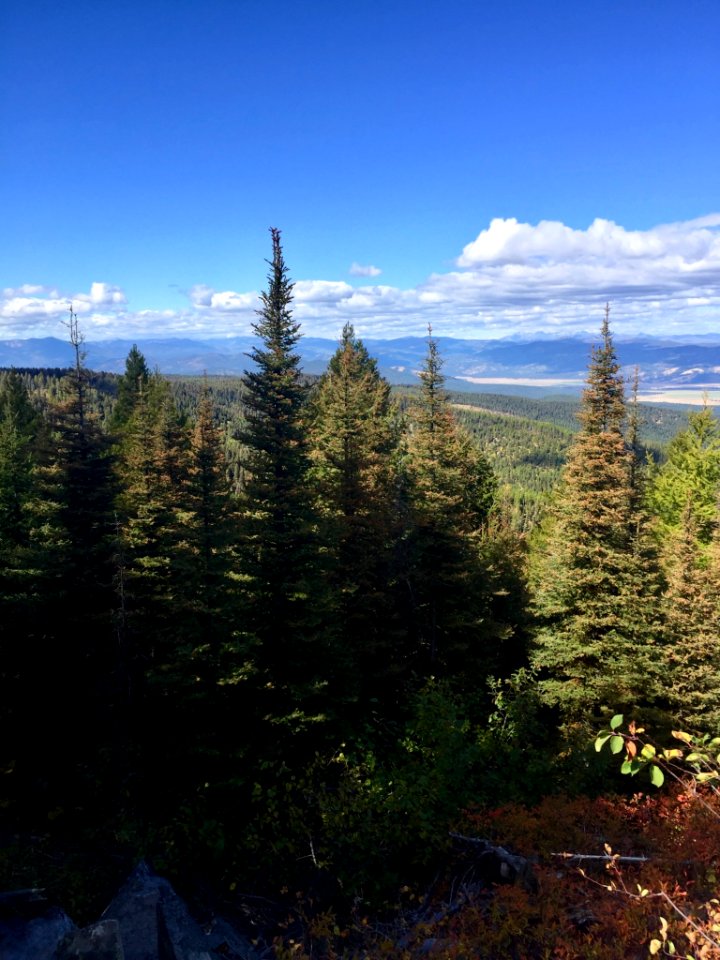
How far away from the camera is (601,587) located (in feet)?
70.7

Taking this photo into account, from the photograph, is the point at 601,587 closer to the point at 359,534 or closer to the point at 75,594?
the point at 359,534

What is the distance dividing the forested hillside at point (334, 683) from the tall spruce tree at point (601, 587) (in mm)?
108

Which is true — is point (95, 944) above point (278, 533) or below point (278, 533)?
below

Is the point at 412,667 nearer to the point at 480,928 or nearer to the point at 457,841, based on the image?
the point at 457,841

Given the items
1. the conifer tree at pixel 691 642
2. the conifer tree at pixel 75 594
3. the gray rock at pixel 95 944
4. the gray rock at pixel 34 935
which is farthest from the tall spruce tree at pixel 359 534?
the gray rock at pixel 95 944

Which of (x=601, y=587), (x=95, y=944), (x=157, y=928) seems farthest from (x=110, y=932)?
(x=601, y=587)

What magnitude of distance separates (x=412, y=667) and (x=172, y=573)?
1141 cm

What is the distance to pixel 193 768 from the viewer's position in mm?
16906

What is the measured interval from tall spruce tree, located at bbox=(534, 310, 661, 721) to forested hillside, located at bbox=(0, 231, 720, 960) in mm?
108

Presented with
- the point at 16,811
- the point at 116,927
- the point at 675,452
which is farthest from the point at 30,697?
the point at 675,452

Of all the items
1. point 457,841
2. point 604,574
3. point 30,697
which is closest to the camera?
point 457,841

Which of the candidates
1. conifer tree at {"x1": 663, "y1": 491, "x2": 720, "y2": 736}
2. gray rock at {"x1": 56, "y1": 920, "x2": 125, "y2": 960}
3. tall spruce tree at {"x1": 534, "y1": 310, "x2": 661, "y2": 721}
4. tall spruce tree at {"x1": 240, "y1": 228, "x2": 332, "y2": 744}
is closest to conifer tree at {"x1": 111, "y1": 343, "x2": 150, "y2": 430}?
tall spruce tree at {"x1": 240, "y1": 228, "x2": 332, "y2": 744}

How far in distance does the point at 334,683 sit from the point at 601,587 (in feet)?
35.6

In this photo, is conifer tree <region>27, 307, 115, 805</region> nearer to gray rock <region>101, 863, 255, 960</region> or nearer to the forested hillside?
the forested hillside
